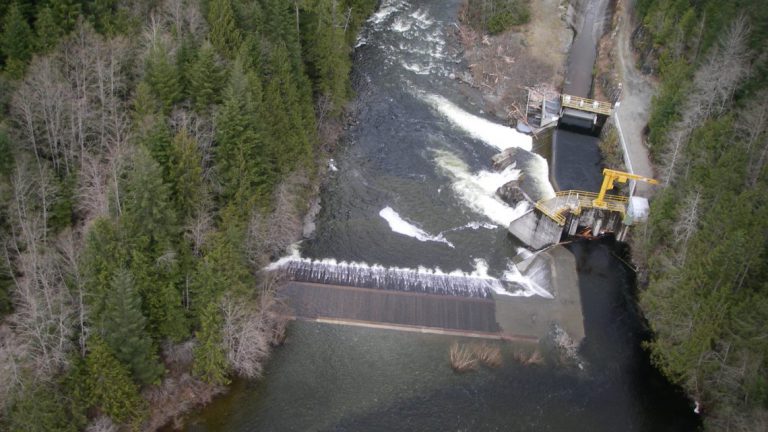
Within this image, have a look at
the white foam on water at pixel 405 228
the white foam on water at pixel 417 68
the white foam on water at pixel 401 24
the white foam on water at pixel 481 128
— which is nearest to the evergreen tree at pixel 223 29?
the white foam on water at pixel 405 228

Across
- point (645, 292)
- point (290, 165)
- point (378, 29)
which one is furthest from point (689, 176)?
point (378, 29)

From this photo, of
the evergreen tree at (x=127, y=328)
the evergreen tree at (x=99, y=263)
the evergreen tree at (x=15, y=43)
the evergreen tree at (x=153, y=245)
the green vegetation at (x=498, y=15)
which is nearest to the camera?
the evergreen tree at (x=127, y=328)

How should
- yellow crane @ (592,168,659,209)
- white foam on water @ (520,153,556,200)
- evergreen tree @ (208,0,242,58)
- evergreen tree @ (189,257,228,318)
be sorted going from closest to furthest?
1. evergreen tree @ (189,257,228,318)
2. evergreen tree @ (208,0,242,58)
3. yellow crane @ (592,168,659,209)
4. white foam on water @ (520,153,556,200)

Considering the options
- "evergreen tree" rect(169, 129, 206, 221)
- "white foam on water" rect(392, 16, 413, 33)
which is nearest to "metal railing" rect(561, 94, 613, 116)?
"white foam on water" rect(392, 16, 413, 33)

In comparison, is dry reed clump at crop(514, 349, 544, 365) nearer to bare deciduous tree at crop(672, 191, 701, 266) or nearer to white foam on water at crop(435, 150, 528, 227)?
bare deciduous tree at crop(672, 191, 701, 266)

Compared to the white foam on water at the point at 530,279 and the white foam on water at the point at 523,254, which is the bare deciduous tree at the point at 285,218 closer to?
the white foam on water at the point at 530,279

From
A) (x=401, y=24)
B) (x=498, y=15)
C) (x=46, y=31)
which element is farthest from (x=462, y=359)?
(x=498, y=15)

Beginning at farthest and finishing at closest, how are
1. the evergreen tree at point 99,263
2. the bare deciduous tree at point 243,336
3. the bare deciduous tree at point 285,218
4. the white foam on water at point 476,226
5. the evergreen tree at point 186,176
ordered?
the white foam on water at point 476,226 < the bare deciduous tree at point 285,218 < the evergreen tree at point 186,176 < the bare deciduous tree at point 243,336 < the evergreen tree at point 99,263
